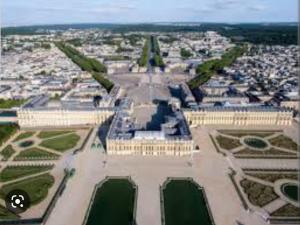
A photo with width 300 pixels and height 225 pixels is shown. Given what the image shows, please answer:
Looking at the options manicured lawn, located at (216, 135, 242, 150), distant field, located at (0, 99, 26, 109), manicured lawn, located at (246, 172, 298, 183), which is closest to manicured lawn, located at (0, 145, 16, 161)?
distant field, located at (0, 99, 26, 109)

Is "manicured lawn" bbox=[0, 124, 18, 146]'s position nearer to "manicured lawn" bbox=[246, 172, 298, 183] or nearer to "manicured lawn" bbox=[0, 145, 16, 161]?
"manicured lawn" bbox=[0, 145, 16, 161]

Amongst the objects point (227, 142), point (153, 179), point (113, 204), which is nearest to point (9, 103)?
point (153, 179)

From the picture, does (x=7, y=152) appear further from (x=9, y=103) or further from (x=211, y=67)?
(x=211, y=67)

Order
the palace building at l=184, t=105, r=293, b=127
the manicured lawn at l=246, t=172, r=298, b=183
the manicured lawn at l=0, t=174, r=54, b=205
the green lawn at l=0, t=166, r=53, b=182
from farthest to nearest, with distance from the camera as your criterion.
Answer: the palace building at l=184, t=105, r=293, b=127, the green lawn at l=0, t=166, r=53, b=182, the manicured lawn at l=246, t=172, r=298, b=183, the manicured lawn at l=0, t=174, r=54, b=205

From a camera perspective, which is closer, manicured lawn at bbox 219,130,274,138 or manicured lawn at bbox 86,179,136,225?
manicured lawn at bbox 86,179,136,225

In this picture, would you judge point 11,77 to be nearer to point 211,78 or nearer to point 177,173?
point 211,78

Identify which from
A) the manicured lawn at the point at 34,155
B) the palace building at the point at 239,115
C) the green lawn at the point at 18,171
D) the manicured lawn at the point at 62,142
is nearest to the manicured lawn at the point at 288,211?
the palace building at the point at 239,115

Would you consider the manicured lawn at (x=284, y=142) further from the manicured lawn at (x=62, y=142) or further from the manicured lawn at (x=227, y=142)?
the manicured lawn at (x=62, y=142)
